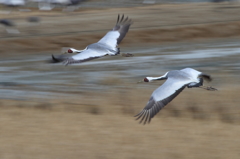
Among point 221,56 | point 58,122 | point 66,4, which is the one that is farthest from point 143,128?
point 66,4

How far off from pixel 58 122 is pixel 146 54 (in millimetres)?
9509

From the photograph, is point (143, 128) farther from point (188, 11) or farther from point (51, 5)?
point (51, 5)

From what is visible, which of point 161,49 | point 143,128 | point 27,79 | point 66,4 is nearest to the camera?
point 143,128

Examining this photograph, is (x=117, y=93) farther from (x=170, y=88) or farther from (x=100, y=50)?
(x=170, y=88)

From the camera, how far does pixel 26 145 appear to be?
30.5ft

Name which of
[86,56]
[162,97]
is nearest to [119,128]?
[86,56]

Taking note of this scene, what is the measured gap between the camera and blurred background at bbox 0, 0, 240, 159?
910 centimetres

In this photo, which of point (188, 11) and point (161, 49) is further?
point (188, 11)

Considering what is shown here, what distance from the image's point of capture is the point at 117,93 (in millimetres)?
12922

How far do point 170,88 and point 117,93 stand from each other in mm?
4219

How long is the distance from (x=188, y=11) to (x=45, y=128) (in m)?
20.1

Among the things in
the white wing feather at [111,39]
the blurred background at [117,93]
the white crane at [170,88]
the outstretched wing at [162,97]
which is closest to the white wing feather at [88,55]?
the white wing feather at [111,39]

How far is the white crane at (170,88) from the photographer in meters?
8.53

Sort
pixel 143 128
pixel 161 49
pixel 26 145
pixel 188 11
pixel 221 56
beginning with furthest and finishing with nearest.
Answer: pixel 188 11 < pixel 161 49 < pixel 221 56 < pixel 143 128 < pixel 26 145
